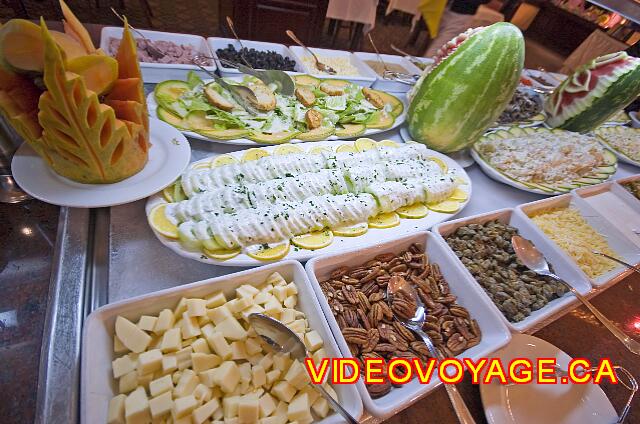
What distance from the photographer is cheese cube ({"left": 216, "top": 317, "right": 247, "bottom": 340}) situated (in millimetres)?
818

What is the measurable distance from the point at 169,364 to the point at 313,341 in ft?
1.11

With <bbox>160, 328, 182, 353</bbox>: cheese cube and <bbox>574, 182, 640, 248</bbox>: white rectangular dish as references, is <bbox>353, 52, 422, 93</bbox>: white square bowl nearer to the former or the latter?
<bbox>574, 182, 640, 248</bbox>: white rectangular dish

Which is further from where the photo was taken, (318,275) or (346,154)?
(346,154)

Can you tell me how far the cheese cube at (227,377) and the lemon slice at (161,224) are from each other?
0.42 meters

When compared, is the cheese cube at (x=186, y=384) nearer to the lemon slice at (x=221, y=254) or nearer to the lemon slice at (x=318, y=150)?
the lemon slice at (x=221, y=254)

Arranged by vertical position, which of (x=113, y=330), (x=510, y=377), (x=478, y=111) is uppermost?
(x=478, y=111)

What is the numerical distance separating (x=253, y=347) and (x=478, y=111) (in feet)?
4.55

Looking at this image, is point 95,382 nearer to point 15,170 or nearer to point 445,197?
point 15,170

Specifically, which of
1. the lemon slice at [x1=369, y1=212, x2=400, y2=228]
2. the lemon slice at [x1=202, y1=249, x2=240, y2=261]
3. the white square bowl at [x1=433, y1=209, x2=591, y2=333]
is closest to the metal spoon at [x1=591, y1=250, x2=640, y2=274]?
the white square bowl at [x1=433, y1=209, x2=591, y2=333]

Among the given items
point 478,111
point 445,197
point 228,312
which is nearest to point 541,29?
point 478,111

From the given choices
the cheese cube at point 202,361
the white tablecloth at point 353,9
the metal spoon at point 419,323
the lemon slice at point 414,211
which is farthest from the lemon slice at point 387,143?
the white tablecloth at point 353,9

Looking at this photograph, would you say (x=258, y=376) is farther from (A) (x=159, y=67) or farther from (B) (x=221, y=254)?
(A) (x=159, y=67)

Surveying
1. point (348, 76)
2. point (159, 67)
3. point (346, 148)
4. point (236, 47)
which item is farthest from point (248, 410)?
point (236, 47)

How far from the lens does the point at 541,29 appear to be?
620 cm
